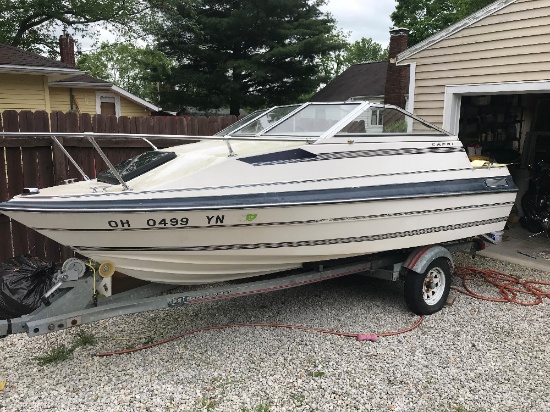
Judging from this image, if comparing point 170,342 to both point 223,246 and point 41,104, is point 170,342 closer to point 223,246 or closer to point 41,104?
point 223,246

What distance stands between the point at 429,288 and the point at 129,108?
1975cm

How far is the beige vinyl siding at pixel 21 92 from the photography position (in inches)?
503

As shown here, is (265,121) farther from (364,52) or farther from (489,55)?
(364,52)

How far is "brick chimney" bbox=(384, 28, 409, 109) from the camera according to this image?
17.1 m

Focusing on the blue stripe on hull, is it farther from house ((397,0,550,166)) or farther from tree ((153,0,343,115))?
tree ((153,0,343,115))

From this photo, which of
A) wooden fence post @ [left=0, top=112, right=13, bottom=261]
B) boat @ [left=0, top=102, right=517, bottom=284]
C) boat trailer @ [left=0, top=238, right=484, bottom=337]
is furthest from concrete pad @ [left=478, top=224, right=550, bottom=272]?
wooden fence post @ [left=0, top=112, right=13, bottom=261]

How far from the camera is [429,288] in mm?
4762

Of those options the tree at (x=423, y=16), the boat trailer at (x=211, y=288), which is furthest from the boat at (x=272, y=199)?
the tree at (x=423, y=16)

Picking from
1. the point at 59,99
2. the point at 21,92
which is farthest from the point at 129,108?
the point at 21,92

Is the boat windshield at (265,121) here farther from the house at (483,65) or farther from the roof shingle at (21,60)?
the roof shingle at (21,60)

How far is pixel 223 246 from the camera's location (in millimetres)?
3633

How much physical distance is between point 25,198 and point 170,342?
1.71m

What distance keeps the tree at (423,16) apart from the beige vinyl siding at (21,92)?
77.4ft

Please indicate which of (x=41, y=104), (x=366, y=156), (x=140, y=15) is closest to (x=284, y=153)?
(x=366, y=156)
